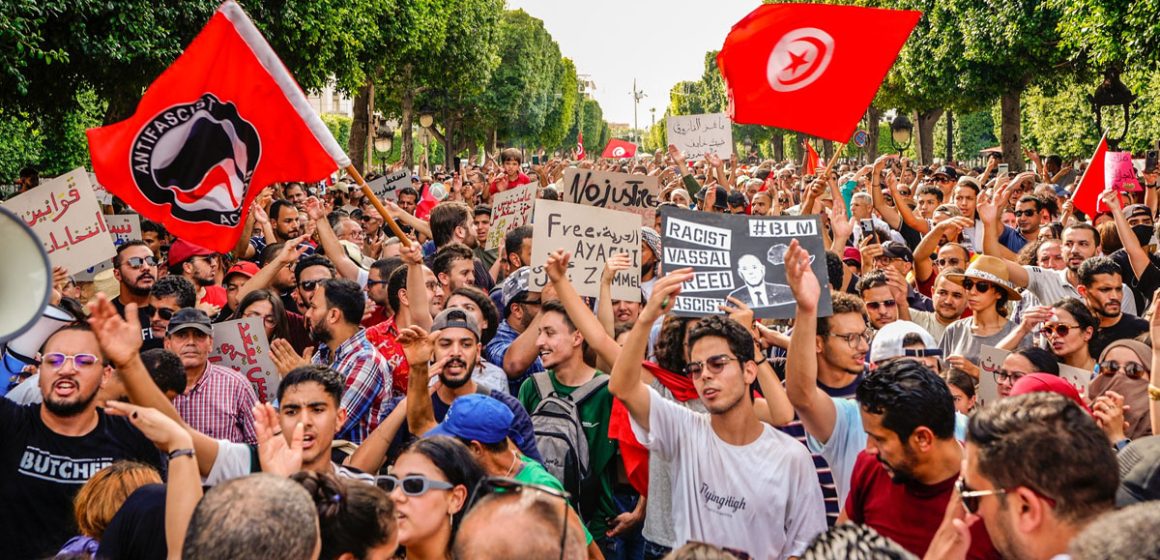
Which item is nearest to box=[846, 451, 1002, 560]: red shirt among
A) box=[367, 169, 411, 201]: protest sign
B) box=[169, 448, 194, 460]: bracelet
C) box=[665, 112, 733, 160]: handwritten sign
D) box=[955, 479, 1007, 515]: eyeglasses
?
box=[955, 479, 1007, 515]: eyeglasses

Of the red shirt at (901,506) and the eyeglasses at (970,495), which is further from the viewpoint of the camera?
the red shirt at (901,506)

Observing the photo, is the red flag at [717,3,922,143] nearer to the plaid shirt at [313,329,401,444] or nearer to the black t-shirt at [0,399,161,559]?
the plaid shirt at [313,329,401,444]

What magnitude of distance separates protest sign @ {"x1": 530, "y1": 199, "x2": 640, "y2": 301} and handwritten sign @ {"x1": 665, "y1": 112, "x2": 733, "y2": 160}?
9.45 metres

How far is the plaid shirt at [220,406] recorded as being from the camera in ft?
18.4

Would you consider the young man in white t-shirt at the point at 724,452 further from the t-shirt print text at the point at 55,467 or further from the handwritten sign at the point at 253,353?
the handwritten sign at the point at 253,353

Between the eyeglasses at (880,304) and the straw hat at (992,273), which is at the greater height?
the straw hat at (992,273)

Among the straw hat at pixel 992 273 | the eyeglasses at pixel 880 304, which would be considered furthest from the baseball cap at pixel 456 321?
the straw hat at pixel 992 273

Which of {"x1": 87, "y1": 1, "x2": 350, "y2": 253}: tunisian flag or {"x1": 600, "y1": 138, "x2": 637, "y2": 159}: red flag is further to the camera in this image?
{"x1": 600, "y1": 138, "x2": 637, "y2": 159}: red flag

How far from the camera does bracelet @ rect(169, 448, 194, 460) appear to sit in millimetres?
3629

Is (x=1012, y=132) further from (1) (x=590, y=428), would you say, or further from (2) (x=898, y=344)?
(1) (x=590, y=428)

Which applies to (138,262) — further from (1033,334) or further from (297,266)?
(1033,334)

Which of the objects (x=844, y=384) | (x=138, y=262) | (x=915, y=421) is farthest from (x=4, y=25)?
(x=915, y=421)

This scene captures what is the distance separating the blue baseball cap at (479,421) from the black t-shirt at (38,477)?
5.14 ft

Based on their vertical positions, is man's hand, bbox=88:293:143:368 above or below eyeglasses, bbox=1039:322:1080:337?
above
